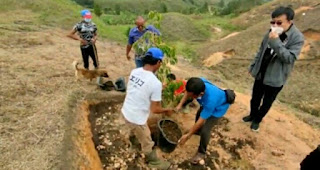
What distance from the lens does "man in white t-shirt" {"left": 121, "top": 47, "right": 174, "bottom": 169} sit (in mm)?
3129

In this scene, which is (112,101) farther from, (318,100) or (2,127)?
(318,100)

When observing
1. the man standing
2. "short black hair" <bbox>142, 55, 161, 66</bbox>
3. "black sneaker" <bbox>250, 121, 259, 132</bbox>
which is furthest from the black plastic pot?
the man standing

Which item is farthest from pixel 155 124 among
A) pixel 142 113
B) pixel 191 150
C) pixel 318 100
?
pixel 318 100

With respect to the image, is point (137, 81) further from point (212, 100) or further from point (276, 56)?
point (276, 56)

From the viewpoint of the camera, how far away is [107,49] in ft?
30.9

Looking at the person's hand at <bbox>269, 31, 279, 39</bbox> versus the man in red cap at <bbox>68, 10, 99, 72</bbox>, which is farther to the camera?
the man in red cap at <bbox>68, 10, 99, 72</bbox>

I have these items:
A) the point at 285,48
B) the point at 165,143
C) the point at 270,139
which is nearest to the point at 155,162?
the point at 165,143

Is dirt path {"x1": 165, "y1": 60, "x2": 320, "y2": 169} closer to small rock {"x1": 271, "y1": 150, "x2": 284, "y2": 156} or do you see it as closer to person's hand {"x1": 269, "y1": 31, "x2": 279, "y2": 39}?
small rock {"x1": 271, "y1": 150, "x2": 284, "y2": 156}

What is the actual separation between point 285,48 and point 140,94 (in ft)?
5.95

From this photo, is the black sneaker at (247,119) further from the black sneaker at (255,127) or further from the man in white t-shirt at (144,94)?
the man in white t-shirt at (144,94)

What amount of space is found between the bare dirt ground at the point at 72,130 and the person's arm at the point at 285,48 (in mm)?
1264

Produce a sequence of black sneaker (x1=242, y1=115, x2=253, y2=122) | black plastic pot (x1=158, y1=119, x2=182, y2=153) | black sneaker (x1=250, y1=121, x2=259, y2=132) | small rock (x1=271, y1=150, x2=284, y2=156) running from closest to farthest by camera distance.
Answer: black plastic pot (x1=158, y1=119, x2=182, y2=153), small rock (x1=271, y1=150, x2=284, y2=156), black sneaker (x1=250, y1=121, x2=259, y2=132), black sneaker (x1=242, y1=115, x2=253, y2=122)

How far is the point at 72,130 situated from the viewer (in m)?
3.87

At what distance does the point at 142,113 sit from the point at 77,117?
1.26m
